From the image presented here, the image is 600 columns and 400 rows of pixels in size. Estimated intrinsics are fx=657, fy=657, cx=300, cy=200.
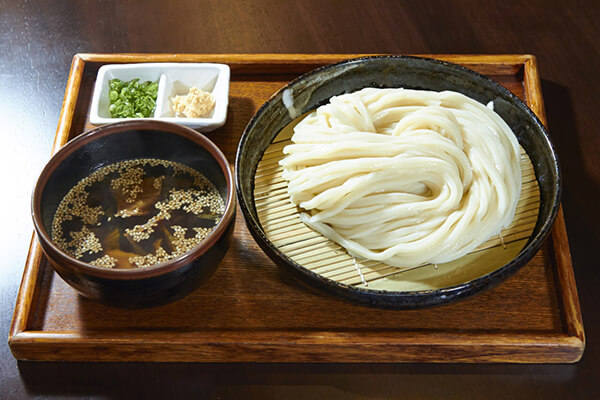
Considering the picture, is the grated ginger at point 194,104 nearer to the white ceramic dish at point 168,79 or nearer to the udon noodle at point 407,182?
the white ceramic dish at point 168,79

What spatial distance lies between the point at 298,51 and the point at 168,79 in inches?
22.4

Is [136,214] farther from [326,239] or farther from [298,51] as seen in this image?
[298,51]

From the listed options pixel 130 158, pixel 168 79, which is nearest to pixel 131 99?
pixel 168 79

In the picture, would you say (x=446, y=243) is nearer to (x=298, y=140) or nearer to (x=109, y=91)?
(x=298, y=140)

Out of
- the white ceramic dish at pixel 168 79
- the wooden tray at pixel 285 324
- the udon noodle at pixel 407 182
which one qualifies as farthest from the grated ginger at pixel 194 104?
the wooden tray at pixel 285 324

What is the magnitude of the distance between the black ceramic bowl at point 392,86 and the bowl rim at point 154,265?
Answer: 10 cm

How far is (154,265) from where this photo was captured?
4.93ft

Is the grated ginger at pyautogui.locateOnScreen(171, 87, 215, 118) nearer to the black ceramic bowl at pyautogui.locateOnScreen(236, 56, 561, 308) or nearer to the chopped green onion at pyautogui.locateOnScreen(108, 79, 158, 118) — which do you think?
the chopped green onion at pyautogui.locateOnScreen(108, 79, 158, 118)

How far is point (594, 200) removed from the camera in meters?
2.08

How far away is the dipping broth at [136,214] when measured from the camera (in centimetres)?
168

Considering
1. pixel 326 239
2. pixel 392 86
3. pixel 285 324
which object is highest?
pixel 392 86

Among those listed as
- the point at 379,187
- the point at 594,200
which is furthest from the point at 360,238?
the point at 594,200

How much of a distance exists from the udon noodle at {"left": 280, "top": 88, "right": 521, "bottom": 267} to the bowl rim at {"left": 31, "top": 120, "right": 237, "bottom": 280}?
0.86 feet

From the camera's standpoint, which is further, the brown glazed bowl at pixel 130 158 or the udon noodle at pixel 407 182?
the udon noodle at pixel 407 182
